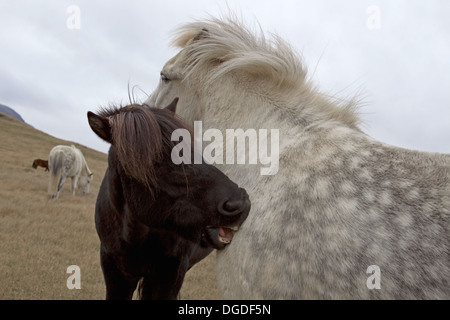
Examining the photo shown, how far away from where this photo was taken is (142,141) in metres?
2.13

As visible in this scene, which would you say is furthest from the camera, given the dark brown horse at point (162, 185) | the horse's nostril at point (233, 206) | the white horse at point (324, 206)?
the dark brown horse at point (162, 185)

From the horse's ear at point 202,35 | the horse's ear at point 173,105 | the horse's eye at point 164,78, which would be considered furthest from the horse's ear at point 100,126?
the horse's ear at point 202,35

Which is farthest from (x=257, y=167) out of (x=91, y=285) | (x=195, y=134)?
(x=91, y=285)

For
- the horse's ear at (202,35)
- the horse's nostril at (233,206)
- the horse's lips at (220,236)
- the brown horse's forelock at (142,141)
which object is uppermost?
the horse's ear at (202,35)

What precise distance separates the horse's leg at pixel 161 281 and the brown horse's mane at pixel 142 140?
3.14 feet

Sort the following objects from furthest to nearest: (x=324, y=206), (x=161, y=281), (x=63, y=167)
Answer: (x=63, y=167)
(x=161, y=281)
(x=324, y=206)

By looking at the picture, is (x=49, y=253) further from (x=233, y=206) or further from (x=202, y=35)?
(x=233, y=206)

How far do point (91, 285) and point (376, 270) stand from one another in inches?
209

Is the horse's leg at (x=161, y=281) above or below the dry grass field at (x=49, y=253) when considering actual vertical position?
above

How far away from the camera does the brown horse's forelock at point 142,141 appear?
212 centimetres

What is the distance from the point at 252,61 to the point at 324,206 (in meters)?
1.15

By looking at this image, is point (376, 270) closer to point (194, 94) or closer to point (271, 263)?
point (271, 263)

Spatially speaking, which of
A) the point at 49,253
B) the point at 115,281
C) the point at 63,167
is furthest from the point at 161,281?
the point at 63,167

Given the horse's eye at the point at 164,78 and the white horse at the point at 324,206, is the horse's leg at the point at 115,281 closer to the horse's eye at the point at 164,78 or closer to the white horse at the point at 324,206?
the white horse at the point at 324,206
